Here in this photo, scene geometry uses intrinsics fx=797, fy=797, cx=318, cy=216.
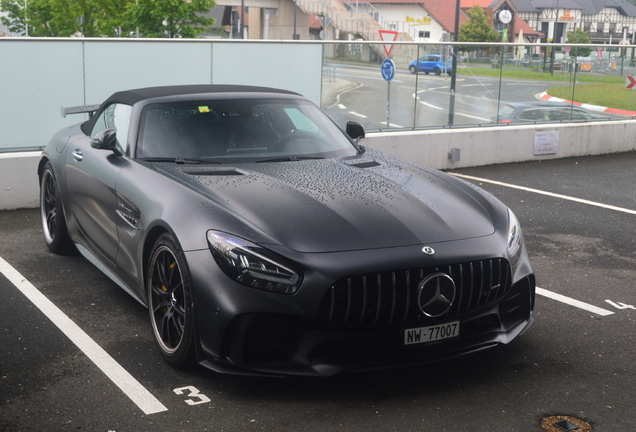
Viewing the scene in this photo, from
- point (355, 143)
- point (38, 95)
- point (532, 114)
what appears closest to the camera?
point (355, 143)

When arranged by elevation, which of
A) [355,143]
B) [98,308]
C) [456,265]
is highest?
[355,143]

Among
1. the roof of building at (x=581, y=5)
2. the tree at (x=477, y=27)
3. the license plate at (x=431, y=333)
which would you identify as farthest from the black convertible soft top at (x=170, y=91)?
the roof of building at (x=581, y=5)

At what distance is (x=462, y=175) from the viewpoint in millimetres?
11625

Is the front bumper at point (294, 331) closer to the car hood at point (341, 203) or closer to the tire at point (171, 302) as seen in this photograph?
the tire at point (171, 302)

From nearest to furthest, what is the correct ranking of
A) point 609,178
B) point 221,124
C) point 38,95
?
point 221,124 < point 38,95 < point 609,178

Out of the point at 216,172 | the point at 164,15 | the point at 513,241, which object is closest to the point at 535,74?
the point at 513,241

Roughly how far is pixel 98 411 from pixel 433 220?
77.7 inches

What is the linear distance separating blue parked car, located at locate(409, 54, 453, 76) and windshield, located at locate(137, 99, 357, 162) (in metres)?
6.06

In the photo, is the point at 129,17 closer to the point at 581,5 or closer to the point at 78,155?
the point at 78,155

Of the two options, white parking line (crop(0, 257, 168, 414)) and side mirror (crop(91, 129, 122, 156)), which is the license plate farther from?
side mirror (crop(91, 129, 122, 156))

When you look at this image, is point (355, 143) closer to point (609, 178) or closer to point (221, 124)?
point (221, 124)

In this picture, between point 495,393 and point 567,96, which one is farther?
point 567,96

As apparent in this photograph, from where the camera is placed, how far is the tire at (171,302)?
13.4 feet

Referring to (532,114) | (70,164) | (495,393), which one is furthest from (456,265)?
(532,114)
